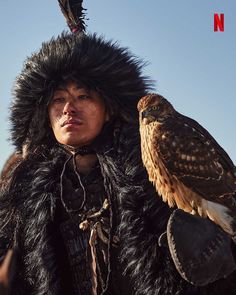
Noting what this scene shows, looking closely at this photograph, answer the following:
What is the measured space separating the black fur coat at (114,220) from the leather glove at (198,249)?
1.40 ft

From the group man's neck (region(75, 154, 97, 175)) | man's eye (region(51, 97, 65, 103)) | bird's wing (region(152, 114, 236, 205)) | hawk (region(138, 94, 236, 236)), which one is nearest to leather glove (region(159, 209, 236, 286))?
hawk (region(138, 94, 236, 236))

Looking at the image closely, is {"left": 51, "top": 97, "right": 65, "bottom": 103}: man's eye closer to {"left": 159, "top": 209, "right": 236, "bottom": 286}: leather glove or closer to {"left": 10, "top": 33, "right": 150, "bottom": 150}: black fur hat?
{"left": 10, "top": 33, "right": 150, "bottom": 150}: black fur hat

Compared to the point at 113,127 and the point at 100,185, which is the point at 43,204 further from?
the point at 113,127

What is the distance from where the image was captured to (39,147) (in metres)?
5.10

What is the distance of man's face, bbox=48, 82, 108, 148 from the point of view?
452 centimetres

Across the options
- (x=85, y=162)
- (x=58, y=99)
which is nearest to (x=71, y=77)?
(x=58, y=99)

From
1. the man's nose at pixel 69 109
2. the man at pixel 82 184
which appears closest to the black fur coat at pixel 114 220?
the man at pixel 82 184

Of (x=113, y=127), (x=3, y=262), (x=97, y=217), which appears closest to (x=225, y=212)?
(x=97, y=217)

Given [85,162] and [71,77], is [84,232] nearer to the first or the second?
[85,162]

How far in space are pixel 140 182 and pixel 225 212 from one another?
857 mm

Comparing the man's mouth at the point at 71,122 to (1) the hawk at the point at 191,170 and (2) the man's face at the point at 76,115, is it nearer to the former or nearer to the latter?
(2) the man's face at the point at 76,115

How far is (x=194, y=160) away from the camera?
151 inches

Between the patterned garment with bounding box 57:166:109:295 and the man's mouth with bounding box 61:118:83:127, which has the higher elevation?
the man's mouth with bounding box 61:118:83:127

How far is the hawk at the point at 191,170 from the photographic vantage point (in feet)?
12.4
